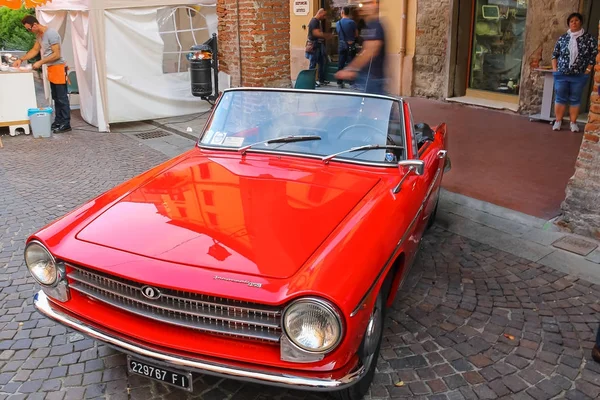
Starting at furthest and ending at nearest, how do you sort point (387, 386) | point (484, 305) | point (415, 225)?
point (484, 305), point (415, 225), point (387, 386)

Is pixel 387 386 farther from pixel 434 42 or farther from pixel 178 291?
pixel 434 42

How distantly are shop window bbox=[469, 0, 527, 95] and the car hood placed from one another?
793cm

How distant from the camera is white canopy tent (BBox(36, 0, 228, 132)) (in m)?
9.54

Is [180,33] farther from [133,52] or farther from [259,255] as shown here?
[259,255]

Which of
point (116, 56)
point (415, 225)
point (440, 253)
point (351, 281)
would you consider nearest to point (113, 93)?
point (116, 56)

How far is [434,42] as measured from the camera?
11.1m

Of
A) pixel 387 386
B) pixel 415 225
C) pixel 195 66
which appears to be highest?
pixel 195 66

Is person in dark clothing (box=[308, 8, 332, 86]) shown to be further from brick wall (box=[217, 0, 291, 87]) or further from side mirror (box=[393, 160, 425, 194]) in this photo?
side mirror (box=[393, 160, 425, 194])

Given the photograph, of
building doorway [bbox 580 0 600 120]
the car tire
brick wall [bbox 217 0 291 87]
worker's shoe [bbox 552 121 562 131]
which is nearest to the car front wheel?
the car tire

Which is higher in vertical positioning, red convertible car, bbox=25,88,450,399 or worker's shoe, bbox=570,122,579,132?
red convertible car, bbox=25,88,450,399

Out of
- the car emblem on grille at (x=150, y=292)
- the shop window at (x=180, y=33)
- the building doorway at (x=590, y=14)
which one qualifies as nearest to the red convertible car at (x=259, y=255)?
the car emblem on grille at (x=150, y=292)

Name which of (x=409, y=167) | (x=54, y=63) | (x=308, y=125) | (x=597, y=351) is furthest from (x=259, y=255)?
(x=54, y=63)

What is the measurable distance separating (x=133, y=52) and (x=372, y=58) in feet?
16.8

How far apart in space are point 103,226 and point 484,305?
2.64 meters
